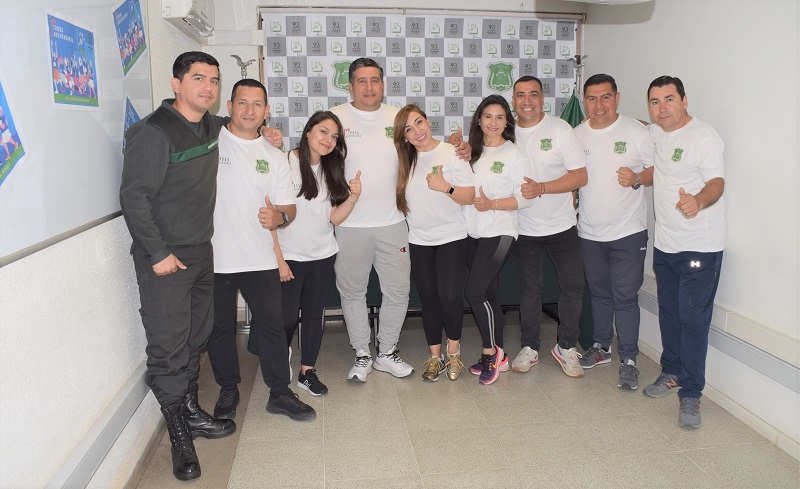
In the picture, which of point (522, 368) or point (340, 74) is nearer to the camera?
point (522, 368)

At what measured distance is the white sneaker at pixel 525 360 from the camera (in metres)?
3.62

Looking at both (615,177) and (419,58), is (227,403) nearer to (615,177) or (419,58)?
(615,177)

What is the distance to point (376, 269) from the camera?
3.42 meters

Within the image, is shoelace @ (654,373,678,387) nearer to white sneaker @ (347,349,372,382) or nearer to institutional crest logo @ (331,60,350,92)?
white sneaker @ (347,349,372,382)

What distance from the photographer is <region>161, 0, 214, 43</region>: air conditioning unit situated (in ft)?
11.0

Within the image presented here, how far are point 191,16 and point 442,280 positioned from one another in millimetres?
2117

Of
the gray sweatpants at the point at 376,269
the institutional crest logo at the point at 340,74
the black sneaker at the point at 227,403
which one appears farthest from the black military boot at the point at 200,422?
the institutional crest logo at the point at 340,74

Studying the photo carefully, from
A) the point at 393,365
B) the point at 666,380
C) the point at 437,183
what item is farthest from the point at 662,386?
the point at 437,183

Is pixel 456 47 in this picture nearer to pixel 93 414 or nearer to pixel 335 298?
pixel 335 298

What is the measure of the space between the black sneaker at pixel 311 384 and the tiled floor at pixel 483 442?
4 centimetres

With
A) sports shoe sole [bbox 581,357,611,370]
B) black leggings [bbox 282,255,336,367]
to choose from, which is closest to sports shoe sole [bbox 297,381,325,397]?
black leggings [bbox 282,255,336,367]

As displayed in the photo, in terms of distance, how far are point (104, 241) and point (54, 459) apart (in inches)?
32.1

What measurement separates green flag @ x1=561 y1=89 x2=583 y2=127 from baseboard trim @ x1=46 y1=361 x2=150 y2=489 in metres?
3.68

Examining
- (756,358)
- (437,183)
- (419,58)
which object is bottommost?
(756,358)
